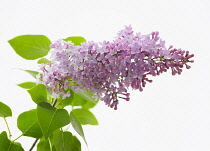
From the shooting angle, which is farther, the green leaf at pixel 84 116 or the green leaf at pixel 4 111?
the green leaf at pixel 84 116

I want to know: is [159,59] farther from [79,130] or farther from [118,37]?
[79,130]

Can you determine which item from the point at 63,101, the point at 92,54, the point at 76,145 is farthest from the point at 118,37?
the point at 76,145

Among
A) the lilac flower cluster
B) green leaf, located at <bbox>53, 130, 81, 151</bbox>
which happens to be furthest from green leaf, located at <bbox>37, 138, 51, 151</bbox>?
the lilac flower cluster

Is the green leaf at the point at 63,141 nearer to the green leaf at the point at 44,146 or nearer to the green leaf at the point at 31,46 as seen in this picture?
the green leaf at the point at 44,146

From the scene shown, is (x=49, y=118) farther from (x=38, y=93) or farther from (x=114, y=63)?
(x=114, y=63)

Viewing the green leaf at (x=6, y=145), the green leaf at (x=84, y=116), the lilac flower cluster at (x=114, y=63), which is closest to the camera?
the lilac flower cluster at (x=114, y=63)

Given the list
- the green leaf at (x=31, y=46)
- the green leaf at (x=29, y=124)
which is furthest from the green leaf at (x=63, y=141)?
the green leaf at (x=31, y=46)

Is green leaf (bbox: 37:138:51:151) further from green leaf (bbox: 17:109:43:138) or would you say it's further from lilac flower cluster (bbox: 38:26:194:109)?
lilac flower cluster (bbox: 38:26:194:109)
